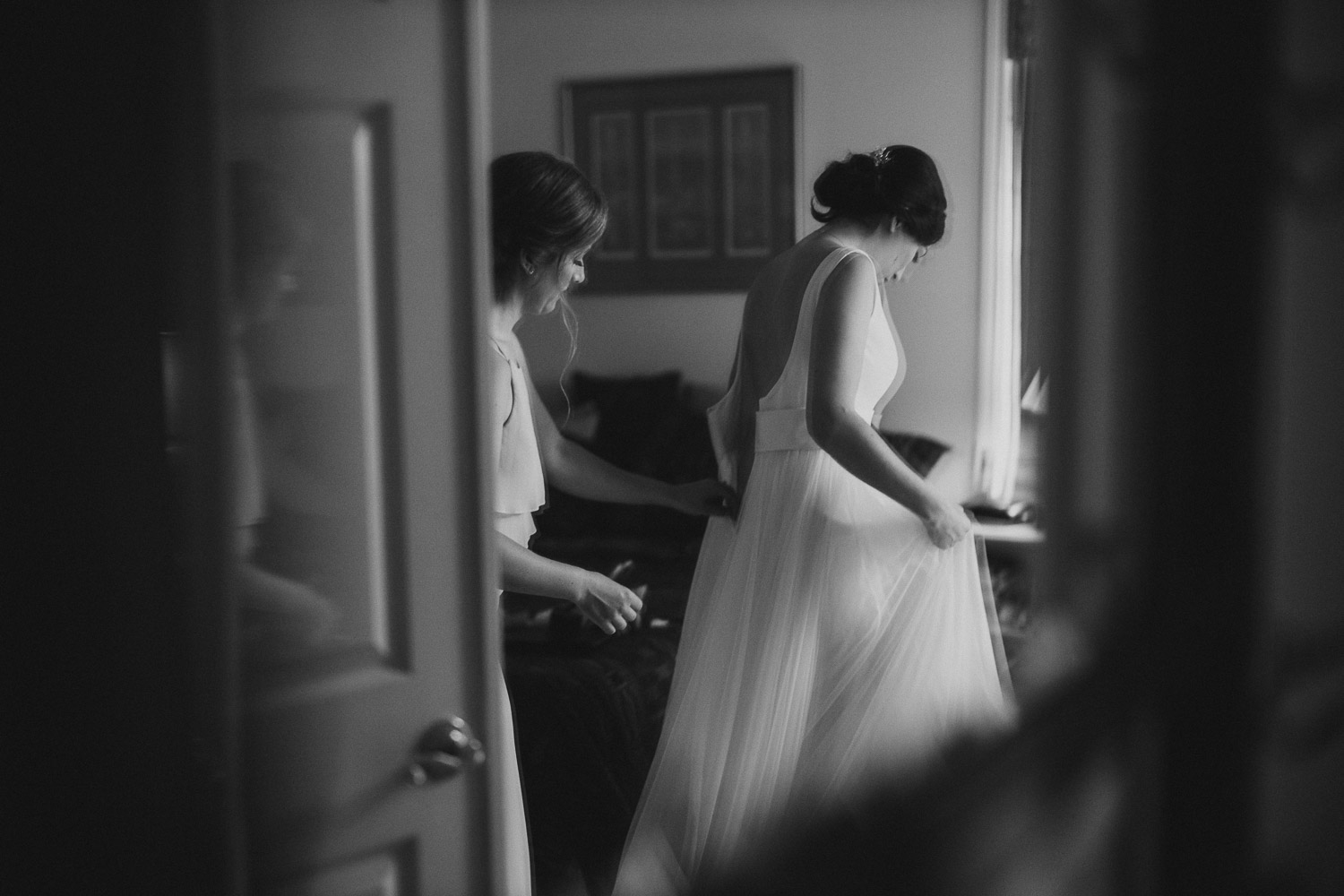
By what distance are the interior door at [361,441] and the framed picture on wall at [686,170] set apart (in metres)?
3.12

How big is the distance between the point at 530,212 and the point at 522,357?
20 cm

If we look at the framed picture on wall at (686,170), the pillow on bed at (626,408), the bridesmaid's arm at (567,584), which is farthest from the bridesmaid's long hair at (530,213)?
the framed picture on wall at (686,170)

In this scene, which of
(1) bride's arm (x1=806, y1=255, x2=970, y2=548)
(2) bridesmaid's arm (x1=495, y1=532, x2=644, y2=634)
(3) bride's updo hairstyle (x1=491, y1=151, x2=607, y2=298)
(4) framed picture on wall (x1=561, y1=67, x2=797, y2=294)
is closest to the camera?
(2) bridesmaid's arm (x1=495, y1=532, x2=644, y2=634)

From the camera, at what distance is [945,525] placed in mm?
2117

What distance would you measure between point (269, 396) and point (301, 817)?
392 mm

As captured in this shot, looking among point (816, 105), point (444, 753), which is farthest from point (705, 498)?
point (816, 105)

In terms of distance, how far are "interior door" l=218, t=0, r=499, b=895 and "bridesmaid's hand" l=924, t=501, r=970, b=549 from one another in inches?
40.3

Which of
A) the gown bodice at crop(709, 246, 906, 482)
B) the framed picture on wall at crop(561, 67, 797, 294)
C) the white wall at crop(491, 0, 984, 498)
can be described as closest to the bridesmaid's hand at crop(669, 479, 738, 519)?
the gown bodice at crop(709, 246, 906, 482)

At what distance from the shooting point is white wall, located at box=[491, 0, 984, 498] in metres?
4.02

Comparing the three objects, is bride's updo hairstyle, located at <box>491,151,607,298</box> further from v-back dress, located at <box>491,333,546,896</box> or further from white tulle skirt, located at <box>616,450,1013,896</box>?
white tulle skirt, located at <box>616,450,1013,896</box>

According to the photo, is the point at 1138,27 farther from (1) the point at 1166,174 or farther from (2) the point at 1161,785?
(2) the point at 1161,785

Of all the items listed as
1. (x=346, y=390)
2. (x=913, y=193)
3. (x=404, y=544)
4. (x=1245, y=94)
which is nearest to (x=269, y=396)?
(x=346, y=390)

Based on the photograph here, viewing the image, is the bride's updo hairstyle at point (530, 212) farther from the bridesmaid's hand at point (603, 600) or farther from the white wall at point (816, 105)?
the white wall at point (816, 105)

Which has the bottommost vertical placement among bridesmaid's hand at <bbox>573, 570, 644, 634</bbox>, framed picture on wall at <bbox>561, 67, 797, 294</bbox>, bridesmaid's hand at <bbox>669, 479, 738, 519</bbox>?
bridesmaid's hand at <bbox>573, 570, 644, 634</bbox>
